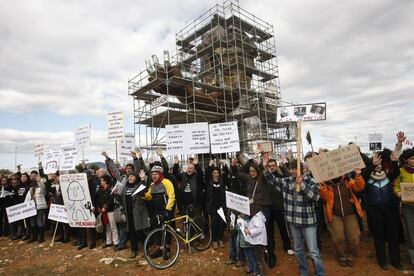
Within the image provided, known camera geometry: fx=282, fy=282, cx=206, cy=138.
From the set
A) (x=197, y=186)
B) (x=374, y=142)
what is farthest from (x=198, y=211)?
(x=374, y=142)

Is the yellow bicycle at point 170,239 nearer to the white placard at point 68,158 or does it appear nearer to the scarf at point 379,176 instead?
the white placard at point 68,158

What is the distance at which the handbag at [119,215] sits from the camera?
22.7 feet

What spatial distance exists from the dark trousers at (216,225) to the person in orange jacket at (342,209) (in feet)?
8.35

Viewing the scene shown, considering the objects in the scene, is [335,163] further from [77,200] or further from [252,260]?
[77,200]

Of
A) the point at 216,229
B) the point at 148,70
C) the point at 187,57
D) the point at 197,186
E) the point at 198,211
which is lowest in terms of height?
the point at 216,229

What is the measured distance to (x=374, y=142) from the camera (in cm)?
→ 1279

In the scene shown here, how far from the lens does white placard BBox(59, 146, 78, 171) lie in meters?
8.36

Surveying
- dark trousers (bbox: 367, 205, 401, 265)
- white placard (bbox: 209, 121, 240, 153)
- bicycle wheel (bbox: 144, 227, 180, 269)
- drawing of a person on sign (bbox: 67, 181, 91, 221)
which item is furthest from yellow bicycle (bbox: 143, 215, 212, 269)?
dark trousers (bbox: 367, 205, 401, 265)

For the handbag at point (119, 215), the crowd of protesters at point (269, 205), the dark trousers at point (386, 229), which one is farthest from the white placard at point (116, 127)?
the dark trousers at point (386, 229)

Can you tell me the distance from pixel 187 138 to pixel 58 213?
4285 millimetres

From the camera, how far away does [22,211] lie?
8.66 m

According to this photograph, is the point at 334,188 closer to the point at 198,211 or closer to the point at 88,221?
the point at 198,211

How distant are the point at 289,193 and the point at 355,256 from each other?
7.38 ft

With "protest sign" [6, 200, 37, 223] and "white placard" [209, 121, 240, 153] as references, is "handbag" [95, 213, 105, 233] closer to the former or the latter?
"protest sign" [6, 200, 37, 223]
